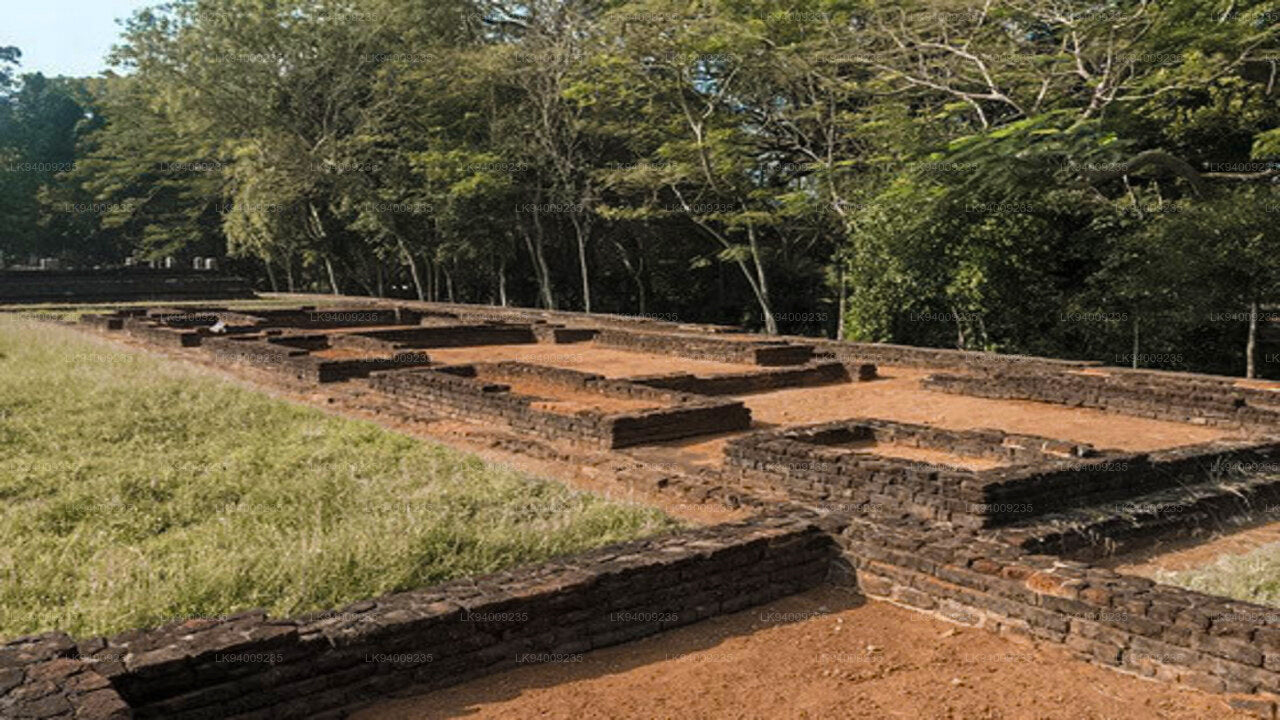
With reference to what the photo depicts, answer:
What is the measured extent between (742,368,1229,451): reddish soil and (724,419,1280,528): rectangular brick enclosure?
146 cm

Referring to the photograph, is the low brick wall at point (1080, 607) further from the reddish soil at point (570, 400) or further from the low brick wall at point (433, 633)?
the reddish soil at point (570, 400)

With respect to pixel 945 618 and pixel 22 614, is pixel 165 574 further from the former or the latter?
pixel 945 618

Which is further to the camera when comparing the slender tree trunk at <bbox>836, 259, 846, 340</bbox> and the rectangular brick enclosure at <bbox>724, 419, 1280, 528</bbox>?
the slender tree trunk at <bbox>836, 259, 846, 340</bbox>

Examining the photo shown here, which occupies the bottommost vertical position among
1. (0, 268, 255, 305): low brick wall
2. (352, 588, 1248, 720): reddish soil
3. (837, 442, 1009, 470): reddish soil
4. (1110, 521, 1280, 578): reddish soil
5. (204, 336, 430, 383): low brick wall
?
(352, 588, 1248, 720): reddish soil

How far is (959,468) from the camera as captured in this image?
21.1ft

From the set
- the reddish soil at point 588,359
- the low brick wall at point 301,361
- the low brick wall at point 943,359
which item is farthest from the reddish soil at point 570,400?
the low brick wall at point 943,359

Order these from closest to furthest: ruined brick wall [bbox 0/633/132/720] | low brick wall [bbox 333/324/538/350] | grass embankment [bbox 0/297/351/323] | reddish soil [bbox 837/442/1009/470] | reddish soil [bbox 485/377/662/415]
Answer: ruined brick wall [bbox 0/633/132/720]
reddish soil [bbox 837/442/1009/470]
reddish soil [bbox 485/377/662/415]
low brick wall [bbox 333/324/538/350]
grass embankment [bbox 0/297/351/323]

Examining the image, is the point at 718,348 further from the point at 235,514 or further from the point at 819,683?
the point at 819,683

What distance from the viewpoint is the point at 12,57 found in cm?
6134

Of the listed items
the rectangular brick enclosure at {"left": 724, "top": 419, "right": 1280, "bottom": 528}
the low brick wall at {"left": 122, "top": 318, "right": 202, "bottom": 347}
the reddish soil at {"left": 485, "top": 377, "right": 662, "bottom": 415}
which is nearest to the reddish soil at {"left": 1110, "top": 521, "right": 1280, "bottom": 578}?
the rectangular brick enclosure at {"left": 724, "top": 419, "right": 1280, "bottom": 528}

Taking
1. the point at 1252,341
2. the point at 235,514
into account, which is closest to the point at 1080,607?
the point at 235,514

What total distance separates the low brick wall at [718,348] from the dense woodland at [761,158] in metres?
3.10

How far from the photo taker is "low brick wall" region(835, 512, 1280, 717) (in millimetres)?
3834

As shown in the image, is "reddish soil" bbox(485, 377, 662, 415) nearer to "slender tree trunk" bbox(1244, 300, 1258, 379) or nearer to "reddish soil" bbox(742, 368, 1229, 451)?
"reddish soil" bbox(742, 368, 1229, 451)
